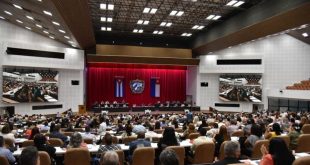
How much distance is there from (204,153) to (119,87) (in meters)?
24.7

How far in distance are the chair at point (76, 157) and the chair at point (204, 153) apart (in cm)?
270

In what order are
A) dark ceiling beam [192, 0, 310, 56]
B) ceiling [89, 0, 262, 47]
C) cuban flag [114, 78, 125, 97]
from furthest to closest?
1. cuban flag [114, 78, 125, 97]
2. ceiling [89, 0, 262, 47]
3. dark ceiling beam [192, 0, 310, 56]

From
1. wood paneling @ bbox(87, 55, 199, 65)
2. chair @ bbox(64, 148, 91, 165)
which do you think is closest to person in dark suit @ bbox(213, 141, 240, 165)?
chair @ bbox(64, 148, 91, 165)

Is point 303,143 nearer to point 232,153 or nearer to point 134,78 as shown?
point 232,153

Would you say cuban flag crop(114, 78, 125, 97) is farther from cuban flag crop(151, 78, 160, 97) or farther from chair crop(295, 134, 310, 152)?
chair crop(295, 134, 310, 152)

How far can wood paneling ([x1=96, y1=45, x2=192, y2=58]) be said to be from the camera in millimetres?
29366

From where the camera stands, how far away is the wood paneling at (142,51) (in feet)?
96.3

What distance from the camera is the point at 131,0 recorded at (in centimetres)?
1889

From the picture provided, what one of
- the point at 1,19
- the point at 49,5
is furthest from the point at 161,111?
the point at 49,5

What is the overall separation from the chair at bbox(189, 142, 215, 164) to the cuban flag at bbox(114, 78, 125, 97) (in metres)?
24.5

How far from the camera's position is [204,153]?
7676 mm

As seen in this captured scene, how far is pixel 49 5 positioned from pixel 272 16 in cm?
1087

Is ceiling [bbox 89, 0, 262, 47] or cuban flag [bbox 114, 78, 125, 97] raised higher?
ceiling [bbox 89, 0, 262, 47]

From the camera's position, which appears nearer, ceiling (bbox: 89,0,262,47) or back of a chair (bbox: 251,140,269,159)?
back of a chair (bbox: 251,140,269,159)
